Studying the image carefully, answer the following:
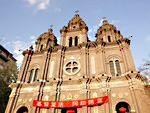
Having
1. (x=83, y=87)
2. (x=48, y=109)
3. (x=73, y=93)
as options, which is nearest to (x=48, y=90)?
(x=48, y=109)

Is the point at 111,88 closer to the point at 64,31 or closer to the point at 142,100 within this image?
the point at 142,100

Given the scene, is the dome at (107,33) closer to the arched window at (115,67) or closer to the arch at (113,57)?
the arch at (113,57)

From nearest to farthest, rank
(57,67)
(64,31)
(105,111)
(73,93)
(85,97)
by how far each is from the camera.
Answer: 1. (105,111)
2. (85,97)
3. (73,93)
4. (57,67)
5. (64,31)

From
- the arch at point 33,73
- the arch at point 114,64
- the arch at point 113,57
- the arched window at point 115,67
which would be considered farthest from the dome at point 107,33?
the arch at point 33,73

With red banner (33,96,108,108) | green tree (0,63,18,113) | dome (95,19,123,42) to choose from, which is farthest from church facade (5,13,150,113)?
green tree (0,63,18,113)

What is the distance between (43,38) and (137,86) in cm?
1993

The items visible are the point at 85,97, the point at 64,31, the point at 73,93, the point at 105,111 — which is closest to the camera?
the point at 105,111

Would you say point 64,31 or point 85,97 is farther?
point 64,31

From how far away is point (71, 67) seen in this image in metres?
19.7

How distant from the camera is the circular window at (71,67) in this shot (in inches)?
759

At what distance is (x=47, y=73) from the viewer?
19.8 m

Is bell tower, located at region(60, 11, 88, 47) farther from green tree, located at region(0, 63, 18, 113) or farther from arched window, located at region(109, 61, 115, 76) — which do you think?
green tree, located at region(0, 63, 18, 113)

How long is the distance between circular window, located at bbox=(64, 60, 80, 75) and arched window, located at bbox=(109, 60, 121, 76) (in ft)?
16.6

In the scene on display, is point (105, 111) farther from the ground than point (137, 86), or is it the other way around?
point (137, 86)
